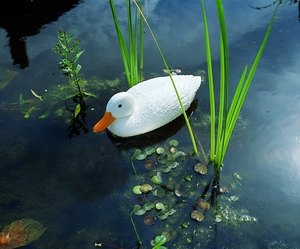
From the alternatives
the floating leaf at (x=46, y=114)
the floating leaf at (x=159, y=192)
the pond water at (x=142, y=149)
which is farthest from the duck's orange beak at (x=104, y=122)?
the floating leaf at (x=159, y=192)

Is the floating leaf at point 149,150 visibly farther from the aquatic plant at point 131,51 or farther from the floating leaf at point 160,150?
the aquatic plant at point 131,51

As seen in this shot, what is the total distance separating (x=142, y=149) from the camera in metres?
3.25

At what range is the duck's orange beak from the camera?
3.21 metres

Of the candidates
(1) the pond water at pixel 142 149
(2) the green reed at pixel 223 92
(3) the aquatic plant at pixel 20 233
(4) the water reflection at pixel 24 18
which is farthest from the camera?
(4) the water reflection at pixel 24 18

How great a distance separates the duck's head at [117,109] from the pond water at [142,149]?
196mm

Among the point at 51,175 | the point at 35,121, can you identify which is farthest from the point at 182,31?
the point at 51,175

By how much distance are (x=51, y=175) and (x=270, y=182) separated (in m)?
1.93

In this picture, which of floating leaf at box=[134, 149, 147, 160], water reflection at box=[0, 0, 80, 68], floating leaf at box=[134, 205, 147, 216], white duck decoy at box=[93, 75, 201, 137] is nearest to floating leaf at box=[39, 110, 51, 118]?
white duck decoy at box=[93, 75, 201, 137]

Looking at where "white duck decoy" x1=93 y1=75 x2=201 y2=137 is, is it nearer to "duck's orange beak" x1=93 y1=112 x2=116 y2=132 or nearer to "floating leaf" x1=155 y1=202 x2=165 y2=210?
"duck's orange beak" x1=93 y1=112 x2=116 y2=132

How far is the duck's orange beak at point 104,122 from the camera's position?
10.5 feet

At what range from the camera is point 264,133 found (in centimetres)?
340

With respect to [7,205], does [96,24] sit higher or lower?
higher

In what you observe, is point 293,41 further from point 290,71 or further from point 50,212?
point 50,212

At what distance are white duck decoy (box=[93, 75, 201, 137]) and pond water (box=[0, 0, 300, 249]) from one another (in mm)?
160
